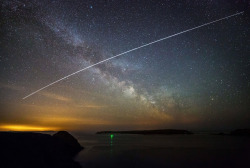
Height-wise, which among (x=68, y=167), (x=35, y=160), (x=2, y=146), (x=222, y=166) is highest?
(x=2, y=146)

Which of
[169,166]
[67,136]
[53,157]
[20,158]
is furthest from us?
[67,136]

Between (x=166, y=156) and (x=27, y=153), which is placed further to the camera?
(x=166, y=156)

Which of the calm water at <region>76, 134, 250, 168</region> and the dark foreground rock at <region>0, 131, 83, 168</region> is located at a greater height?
the dark foreground rock at <region>0, 131, 83, 168</region>

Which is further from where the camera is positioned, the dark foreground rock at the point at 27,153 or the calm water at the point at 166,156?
the calm water at the point at 166,156

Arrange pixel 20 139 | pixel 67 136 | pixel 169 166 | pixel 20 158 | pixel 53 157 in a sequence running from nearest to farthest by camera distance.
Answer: pixel 20 158
pixel 20 139
pixel 53 157
pixel 169 166
pixel 67 136

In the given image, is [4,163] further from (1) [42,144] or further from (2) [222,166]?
(2) [222,166]

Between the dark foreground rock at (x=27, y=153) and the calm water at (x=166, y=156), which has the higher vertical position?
the dark foreground rock at (x=27, y=153)

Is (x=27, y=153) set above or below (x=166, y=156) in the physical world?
above

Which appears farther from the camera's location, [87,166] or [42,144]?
[87,166]

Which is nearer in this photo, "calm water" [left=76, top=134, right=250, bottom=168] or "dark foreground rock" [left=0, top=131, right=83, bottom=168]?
"dark foreground rock" [left=0, top=131, right=83, bottom=168]

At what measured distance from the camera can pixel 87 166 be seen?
17141mm

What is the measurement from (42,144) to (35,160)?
316 centimetres

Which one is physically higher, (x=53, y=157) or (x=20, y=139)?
(x=20, y=139)

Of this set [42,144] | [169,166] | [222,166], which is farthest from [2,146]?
[222,166]
